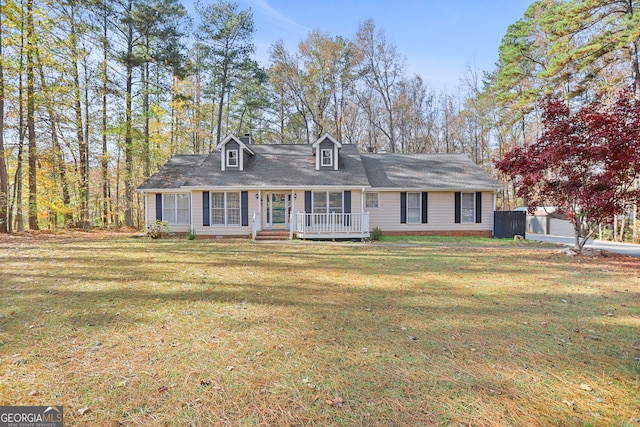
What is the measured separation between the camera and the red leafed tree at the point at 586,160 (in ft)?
26.9

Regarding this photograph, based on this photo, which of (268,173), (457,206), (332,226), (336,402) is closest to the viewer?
(336,402)

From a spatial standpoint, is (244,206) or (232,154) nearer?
(244,206)

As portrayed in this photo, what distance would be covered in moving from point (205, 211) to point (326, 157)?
6589mm

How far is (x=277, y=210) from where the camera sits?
50.3 ft

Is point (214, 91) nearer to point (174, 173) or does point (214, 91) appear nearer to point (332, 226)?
point (174, 173)

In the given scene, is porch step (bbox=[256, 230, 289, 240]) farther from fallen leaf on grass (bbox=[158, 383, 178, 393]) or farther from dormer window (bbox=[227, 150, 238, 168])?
fallen leaf on grass (bbox=[158, 383, 178, 393])

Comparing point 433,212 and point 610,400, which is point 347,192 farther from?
point 610,400

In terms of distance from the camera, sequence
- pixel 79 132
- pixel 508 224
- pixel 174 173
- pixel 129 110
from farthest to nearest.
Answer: pixel 129 110 < pixel 79 132 < pixel 174 173 < pixel 508 224

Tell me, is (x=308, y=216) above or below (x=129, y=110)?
below

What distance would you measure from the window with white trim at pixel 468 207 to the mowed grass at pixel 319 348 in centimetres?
904

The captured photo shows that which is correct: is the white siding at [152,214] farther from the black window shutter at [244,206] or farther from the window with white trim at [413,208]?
the window with white trim at [413,208]

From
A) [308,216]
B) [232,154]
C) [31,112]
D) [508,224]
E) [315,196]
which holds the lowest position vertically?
[508,224]

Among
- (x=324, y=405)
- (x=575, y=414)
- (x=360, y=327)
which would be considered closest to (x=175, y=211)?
(x=360, y=327)

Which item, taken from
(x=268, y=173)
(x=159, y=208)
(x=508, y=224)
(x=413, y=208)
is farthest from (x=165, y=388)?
(x=508, y=224)
